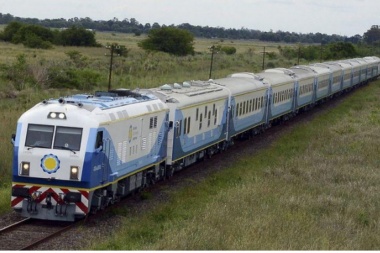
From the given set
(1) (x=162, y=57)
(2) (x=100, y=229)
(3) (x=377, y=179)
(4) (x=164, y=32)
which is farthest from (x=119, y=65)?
(2) (x=100, y=229)

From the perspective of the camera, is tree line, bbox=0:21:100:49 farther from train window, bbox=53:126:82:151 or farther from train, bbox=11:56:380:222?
train window, bbox=53:126:82:151

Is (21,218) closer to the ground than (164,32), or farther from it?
closer to the ground

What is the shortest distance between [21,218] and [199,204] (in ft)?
15.2

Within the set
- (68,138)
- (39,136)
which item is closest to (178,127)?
(68,138)

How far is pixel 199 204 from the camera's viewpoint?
20.0 metres

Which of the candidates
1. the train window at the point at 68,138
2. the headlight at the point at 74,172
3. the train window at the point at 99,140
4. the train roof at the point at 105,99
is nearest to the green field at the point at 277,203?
the headlight at the point at 74,172

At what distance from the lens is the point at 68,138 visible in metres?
17.2

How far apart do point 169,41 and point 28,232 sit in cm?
9456

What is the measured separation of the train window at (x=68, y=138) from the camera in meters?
17.2

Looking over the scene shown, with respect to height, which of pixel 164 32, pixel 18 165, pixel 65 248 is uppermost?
pixel 164 32

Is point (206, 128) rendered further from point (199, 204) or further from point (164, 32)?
point (164, 32)

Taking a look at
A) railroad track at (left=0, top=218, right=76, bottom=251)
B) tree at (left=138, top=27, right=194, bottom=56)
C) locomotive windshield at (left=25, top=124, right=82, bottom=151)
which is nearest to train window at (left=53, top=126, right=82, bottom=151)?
locomotive windshield at (left=25, top=124, right=82, bottom=151)

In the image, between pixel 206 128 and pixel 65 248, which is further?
pixel 206 128

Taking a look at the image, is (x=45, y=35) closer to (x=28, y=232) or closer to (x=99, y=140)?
(x=99, y=140)
